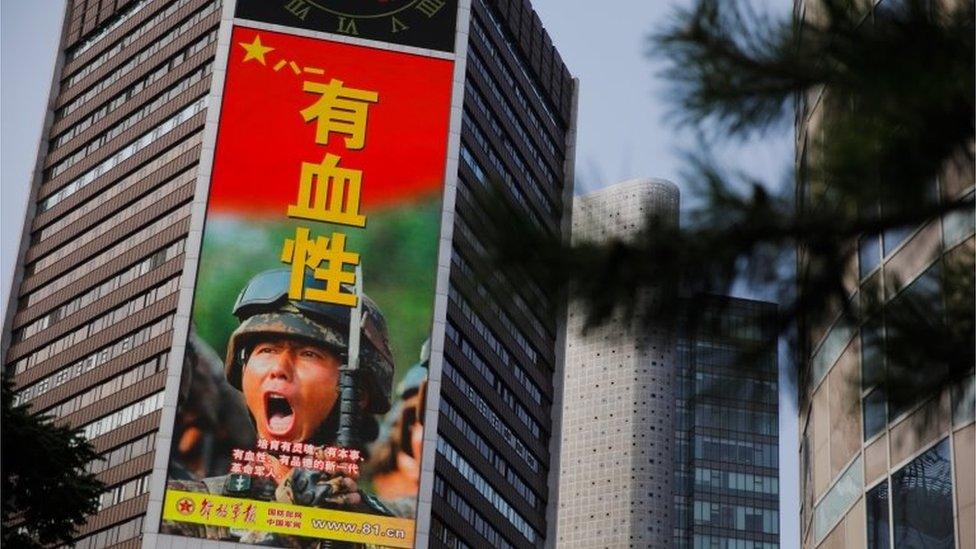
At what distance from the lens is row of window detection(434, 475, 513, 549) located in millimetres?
84688

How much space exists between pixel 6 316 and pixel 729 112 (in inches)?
3622

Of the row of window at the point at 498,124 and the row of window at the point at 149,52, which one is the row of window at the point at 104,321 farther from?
the row of window at the point at 498,124

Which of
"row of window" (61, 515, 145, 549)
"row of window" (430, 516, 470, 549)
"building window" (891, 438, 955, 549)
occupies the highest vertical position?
"row of window" (430, 516, 470, 549)

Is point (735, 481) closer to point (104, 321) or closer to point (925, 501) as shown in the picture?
point (104, 321)

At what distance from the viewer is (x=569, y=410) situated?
171 meters

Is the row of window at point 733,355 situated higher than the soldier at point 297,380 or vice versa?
the soldier at point 297,380

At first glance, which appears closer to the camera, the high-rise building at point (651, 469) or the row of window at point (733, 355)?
the row of window at point (733, 355)

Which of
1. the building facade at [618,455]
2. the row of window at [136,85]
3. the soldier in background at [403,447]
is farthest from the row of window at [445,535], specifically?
the building facade at [618,455]

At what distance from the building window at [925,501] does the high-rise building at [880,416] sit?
0.04 feet

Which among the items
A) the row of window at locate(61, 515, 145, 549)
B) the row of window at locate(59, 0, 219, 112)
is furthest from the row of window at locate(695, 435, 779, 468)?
the row of window at locate(61, 515, 145, 549)

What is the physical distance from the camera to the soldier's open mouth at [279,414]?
79125mm

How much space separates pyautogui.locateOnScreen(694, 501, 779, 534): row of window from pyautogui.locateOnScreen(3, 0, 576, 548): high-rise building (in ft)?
183

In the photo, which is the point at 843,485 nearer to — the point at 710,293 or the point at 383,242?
the point at 710,293

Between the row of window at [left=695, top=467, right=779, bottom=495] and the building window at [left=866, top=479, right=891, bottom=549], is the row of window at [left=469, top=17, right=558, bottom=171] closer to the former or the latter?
the row of window at [left=695, top=467, right=779, bottom=495]
